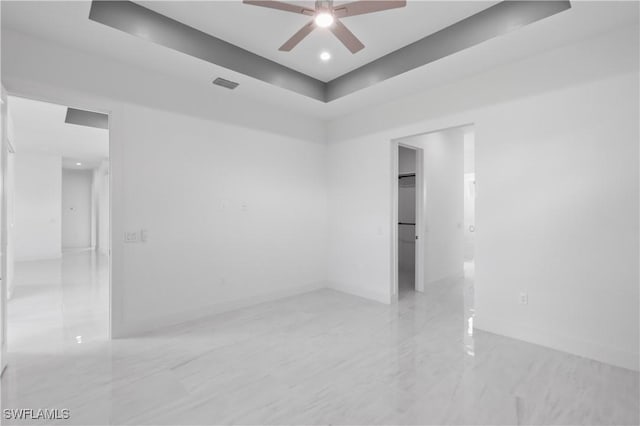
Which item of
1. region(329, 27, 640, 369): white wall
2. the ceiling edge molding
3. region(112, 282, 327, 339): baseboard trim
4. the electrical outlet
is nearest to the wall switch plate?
region(112, 282, 327, 339): baseboard trim

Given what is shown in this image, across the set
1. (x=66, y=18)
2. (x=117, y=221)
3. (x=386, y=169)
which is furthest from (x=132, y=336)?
(x=386, y=169)

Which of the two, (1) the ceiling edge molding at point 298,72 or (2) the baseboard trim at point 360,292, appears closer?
(1) the ceiling edge molding at point 298,72

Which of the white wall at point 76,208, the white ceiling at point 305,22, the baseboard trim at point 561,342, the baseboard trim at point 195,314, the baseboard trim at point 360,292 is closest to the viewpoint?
the baseboard trim at point 561,342

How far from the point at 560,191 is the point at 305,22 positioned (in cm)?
294

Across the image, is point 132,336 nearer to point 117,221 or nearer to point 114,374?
point 114,374

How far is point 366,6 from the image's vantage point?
7.33 ft

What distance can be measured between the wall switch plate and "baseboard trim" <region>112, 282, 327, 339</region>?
87cm

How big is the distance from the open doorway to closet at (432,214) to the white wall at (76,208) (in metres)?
11.3

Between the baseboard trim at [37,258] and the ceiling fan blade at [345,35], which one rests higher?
the ceiling fan blade at [345,35]

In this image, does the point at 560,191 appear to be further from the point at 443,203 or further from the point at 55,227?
the point at 55,227

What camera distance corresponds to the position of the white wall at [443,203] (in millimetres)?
5324

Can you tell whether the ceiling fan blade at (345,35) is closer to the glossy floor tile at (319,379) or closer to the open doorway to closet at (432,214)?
the open doorway to closet at (432,214)

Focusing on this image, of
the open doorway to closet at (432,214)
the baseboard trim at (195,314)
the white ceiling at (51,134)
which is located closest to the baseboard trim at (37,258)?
the white ceiling at (51,134)

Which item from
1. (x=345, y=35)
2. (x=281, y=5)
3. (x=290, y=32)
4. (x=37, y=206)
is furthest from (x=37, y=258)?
(x=345, y=35)
